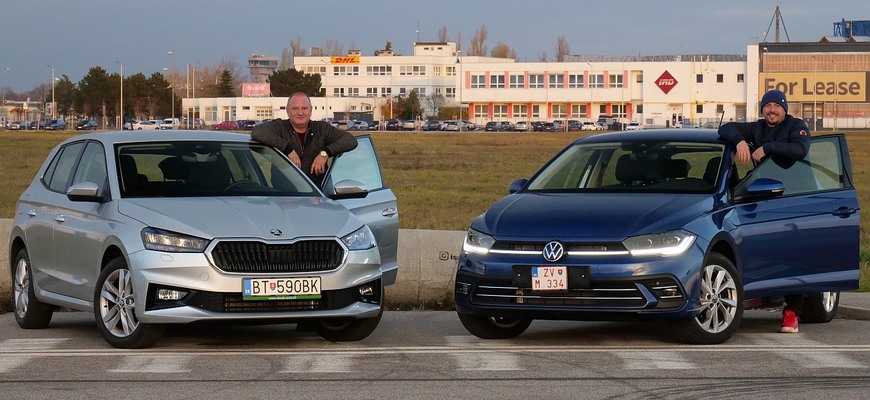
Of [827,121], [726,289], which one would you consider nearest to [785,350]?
[726,289]

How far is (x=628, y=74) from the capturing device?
151 metres

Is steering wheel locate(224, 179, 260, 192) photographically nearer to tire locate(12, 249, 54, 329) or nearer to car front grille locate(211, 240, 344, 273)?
car front grille locate(211, 240, 344, 273)

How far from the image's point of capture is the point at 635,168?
10.9 m

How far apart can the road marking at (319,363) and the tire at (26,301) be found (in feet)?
9.17

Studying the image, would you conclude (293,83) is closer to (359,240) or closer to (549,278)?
(359,240)

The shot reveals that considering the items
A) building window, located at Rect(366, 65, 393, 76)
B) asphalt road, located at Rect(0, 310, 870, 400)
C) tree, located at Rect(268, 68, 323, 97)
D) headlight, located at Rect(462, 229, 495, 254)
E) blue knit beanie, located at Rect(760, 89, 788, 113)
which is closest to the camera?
asphalt road, located at Rect(0, 310, 870, 400)

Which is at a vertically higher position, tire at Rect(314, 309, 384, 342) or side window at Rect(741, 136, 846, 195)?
side window at Rect(741, 136, 846, 195)

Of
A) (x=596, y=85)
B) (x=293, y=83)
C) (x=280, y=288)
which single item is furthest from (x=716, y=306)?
(x=293, y=83)

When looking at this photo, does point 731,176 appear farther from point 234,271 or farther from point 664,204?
point 234,271

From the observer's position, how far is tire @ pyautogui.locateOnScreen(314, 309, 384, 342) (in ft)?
33.4

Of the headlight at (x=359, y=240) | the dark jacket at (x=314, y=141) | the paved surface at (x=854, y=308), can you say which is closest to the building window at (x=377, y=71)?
the paved surface at (x=854, y=308)

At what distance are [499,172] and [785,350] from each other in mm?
35277

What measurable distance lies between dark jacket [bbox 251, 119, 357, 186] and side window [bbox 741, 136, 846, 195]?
132 inches

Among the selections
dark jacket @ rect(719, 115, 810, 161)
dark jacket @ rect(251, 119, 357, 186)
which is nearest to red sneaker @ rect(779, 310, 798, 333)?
dark jacket @ rect(719, 115, 810, 161)
